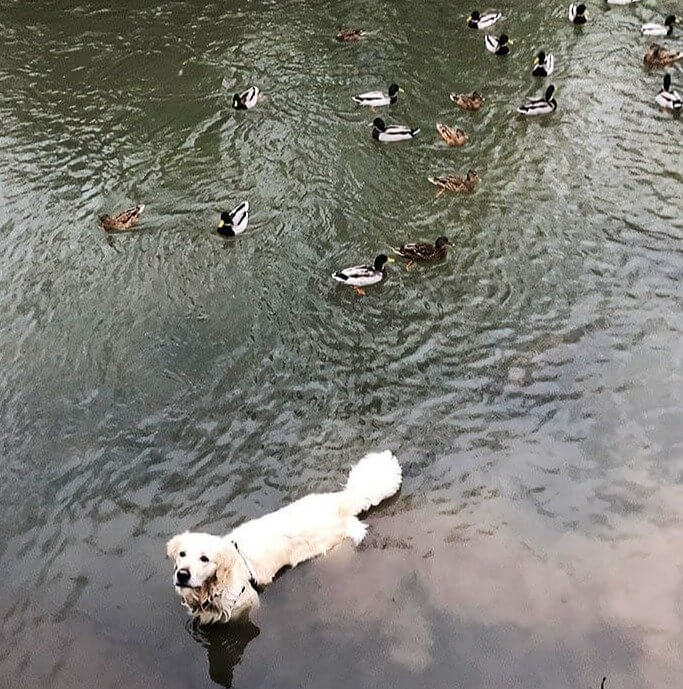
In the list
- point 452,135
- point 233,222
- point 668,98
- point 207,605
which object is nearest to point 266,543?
point 207,605

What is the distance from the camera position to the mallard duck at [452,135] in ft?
49.8

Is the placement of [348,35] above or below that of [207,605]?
above

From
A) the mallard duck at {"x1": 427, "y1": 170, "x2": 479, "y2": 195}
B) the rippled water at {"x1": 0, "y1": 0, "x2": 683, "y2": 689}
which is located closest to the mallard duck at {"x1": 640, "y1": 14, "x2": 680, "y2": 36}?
the rippled water at {"x1": 0, "y1": 0, "x2": 683, "y2": 689}

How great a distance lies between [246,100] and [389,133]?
346cm

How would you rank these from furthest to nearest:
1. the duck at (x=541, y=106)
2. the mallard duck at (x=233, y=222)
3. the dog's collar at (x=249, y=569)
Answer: the duck at (x=541, y=106)
the mallard duck at (x=233, y=222)
the dog's collar at (x=249, y=569)

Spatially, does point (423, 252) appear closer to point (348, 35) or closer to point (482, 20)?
point (348, 35)

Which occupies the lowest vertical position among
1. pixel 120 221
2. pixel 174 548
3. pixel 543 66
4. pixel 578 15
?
pixel 120 221

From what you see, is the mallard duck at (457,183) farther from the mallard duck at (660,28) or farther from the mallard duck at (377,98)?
the mallard duck at (660,28)

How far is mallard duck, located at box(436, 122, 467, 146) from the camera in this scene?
15164 mm

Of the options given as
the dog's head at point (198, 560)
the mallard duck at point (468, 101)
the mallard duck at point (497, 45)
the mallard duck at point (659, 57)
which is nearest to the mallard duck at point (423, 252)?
the mallard duck at point (468, 101)

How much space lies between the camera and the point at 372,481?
347 inches

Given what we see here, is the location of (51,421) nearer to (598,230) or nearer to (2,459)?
(2,459)

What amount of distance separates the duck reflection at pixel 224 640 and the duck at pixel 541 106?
12.2 m

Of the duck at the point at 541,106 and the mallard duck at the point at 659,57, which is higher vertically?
the mallard duck at the point at 659,57
